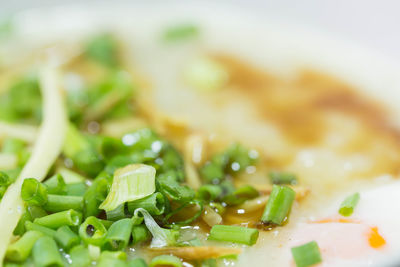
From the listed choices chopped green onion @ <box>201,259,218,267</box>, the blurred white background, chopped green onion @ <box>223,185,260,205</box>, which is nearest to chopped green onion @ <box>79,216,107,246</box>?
chopped green onion @ <box>201,259,218,267</box>

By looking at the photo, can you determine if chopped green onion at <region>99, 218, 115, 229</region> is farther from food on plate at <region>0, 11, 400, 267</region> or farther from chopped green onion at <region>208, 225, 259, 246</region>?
chopped green onion at <region>208, 225, 259, 246</region>

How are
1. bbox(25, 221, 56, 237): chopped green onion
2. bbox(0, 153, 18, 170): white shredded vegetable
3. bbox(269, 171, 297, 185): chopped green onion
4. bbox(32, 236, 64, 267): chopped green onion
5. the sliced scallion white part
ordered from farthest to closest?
the sliced scallion white part < bbox(269, 171, 297, 185): chopped green onion < bbox(0, 153, 18, 170): white shredded vegetable < bbox(25, 221, 56, 237): chopped green onion < bbox(32, 236, 64, 267): chopped green onion

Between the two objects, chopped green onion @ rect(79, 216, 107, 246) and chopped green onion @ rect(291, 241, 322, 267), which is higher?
chopped green onion @ rect(291, 241, 322, 267)

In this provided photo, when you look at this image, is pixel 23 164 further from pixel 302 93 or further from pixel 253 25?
pixel 253 25

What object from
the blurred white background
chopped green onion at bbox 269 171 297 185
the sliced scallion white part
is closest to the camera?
chopped green onion at bbox 269 171 297 185

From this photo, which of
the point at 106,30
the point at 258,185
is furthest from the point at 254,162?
the point at 106,30

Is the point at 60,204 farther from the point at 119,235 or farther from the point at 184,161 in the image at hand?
the point at 184,161
